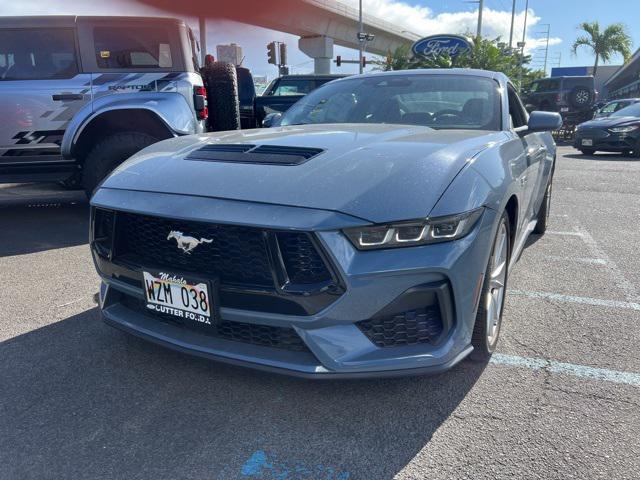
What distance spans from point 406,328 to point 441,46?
23.5 metres

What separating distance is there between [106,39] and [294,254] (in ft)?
15.0

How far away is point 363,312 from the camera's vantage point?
6.47ft

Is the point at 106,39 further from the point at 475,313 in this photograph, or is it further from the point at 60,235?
the point at 475,313

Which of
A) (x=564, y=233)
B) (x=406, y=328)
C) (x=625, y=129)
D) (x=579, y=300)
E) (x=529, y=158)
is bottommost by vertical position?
(x=564, y=233)

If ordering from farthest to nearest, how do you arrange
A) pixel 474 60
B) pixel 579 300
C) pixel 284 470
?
pixel 474 60, pixel 579 300, pixel 284 470

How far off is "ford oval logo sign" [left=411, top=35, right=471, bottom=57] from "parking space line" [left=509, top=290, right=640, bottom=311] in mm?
21369

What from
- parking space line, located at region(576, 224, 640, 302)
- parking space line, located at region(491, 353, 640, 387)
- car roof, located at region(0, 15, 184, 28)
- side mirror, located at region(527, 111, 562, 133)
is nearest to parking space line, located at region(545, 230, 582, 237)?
parking space line, located at region(576, 224, 640, 302)

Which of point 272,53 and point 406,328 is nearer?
point 406,328

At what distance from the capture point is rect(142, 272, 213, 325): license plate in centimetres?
215

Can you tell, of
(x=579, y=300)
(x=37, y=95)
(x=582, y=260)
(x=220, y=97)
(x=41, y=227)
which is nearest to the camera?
(x=579, y=300)

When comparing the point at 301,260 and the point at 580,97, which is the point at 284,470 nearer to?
the point at 301,260

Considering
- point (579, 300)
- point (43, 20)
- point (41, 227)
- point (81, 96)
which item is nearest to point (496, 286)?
point (579, 300)

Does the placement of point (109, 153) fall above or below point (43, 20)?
below

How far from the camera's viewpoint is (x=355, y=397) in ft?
7.64
